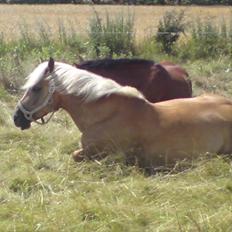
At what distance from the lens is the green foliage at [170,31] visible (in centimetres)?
1091

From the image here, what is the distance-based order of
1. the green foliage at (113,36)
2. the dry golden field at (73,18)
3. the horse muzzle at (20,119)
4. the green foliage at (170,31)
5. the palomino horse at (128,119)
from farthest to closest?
the dry golden field at (73,18)
the green foliage at (170,31)
the green foliage at (113,36)
the horse muzzle at (20,119)
the palomino horse at (128,119)

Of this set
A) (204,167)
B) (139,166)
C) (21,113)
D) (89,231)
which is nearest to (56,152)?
(21,113)

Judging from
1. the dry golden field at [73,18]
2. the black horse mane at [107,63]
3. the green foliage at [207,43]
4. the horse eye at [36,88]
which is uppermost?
the horse eye at [36,88]

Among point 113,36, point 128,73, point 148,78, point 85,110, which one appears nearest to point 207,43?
point 113,36

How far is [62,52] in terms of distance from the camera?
33.2 feet

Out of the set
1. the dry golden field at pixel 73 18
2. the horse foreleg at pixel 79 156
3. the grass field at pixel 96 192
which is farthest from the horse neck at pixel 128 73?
the dry golden field at pixel 73 18

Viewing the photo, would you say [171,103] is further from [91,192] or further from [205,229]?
[205,229]

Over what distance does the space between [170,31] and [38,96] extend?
19.5 ft

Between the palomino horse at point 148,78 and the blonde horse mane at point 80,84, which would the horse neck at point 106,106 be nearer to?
the blonde horse mane at point 80,84

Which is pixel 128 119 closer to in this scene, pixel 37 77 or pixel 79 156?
pixel 79 156

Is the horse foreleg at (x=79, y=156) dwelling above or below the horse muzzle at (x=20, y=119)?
below

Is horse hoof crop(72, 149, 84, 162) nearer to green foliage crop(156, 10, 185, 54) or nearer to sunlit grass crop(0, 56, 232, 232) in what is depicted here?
sunlit grass crop(0, 56, 232, 232)

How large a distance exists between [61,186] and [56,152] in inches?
37.1

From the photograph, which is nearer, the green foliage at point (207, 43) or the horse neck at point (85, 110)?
the horse neck at point (85, 110)
